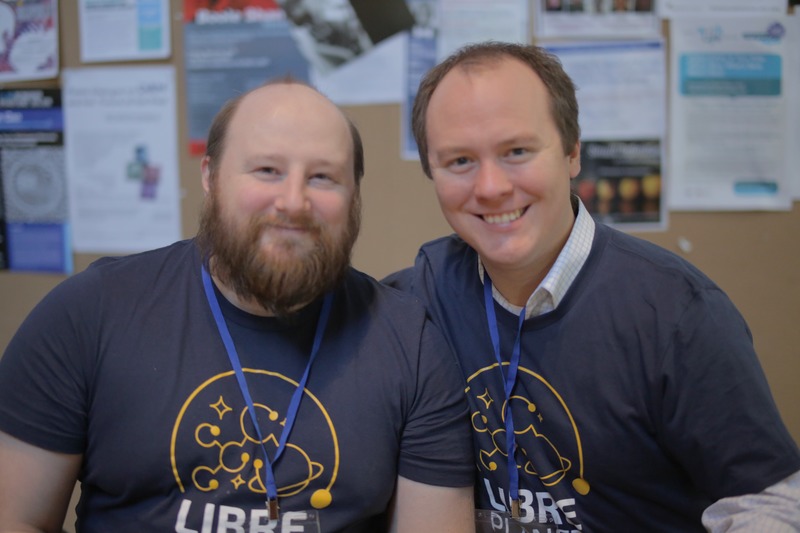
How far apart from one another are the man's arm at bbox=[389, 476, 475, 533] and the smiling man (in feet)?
0.29

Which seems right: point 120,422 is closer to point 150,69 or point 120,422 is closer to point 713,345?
point 713,345

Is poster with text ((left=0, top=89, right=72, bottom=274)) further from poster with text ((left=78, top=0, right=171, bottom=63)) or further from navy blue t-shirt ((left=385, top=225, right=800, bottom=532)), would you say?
navy blue t-shirt ((left=385, top=225, right=800, bottom=532))

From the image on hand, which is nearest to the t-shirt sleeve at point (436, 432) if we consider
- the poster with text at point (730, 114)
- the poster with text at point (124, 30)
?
the poster with text at point (730, 114)

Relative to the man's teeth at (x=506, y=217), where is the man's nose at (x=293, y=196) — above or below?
above

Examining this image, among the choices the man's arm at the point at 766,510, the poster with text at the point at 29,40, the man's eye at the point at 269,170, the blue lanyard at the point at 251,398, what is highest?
the poster with text at the point at 29,40

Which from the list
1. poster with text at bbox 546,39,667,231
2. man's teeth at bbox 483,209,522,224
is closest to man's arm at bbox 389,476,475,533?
man's teeth at bbox 483,209,522,224

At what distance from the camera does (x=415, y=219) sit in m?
1.63

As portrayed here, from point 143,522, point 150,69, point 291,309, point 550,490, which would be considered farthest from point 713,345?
point 150,69

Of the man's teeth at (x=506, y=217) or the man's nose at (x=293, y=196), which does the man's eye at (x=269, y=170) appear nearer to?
the man's nose at (x=293, y=196)

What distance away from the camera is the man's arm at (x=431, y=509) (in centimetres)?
100

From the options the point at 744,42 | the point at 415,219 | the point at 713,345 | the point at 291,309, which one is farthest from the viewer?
the point at 415,219

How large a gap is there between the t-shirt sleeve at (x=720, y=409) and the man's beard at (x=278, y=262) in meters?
0.57

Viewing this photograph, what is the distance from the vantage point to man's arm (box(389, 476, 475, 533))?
3.28 feet

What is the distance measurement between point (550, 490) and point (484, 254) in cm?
42
